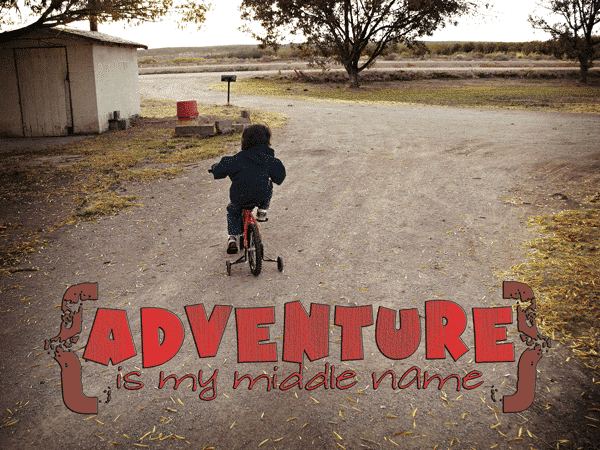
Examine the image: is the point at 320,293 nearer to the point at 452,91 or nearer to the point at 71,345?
the point at 71,345

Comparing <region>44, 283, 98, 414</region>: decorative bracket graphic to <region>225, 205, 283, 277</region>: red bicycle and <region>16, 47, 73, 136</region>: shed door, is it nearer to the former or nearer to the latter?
<region>225, 205, 283, 277</region>: red bicycle

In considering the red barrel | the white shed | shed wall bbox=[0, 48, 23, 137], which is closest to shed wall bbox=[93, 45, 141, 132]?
the white shed

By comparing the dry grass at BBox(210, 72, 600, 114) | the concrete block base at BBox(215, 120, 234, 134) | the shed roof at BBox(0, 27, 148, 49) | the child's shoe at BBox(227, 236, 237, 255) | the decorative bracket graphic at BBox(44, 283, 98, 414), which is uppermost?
the shed roof at BBox(0, 27, 148, 49)

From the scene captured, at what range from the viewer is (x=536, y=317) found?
161 inches

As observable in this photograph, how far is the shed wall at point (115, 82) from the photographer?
1491 cm

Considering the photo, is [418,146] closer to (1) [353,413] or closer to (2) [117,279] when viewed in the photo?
(2) [117,279]

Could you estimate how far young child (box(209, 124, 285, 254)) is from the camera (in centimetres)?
469

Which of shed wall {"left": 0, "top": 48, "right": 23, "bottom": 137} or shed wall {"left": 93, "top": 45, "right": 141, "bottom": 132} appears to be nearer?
shed wall {"left": 0, "top": 48, "right": 23, "bottom": 137}

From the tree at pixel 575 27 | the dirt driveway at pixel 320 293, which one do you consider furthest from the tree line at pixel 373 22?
the dirt driveway at pixel 320 293

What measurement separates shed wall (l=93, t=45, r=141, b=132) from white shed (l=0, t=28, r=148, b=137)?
3cm

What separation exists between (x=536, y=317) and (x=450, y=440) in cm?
182

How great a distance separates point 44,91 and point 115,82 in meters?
2.39

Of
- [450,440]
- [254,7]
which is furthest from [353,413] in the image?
[254,7]

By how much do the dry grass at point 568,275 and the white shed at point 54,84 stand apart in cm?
1355
